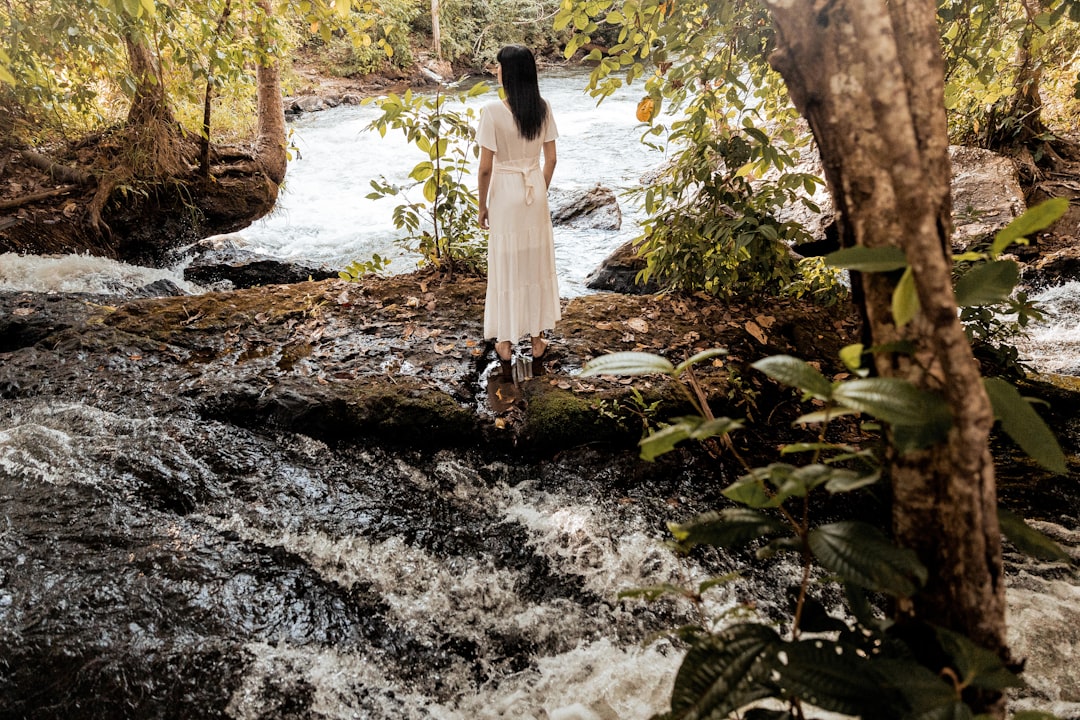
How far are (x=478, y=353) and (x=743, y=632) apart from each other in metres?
3.50

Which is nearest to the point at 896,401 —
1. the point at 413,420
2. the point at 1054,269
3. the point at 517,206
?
the point at 413,420

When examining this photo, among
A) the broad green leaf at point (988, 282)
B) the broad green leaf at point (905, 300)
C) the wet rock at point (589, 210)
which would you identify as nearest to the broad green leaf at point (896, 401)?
the broad green leaf at point (905, 300)

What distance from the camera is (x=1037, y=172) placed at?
7590 mm

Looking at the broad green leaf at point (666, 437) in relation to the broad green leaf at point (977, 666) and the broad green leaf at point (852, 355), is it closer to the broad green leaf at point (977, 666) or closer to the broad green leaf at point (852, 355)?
the broad green leaf at point (852, 355)

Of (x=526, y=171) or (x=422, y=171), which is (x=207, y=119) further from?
(x=526, y=171)

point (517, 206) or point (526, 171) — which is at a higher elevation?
point (526, 171)

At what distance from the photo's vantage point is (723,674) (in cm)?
124

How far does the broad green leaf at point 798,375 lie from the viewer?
1.23 m

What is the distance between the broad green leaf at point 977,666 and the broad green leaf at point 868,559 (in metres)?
0.11

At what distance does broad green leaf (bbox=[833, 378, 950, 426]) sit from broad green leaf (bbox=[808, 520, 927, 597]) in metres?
0.28

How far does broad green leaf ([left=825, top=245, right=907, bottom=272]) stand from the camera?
1.13 m

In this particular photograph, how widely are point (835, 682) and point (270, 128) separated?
931cm

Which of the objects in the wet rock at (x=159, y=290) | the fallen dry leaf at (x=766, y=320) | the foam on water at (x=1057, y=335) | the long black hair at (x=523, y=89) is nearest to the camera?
the long black hair at (x=523, y=89)

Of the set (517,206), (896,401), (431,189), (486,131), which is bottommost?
(896,401)
